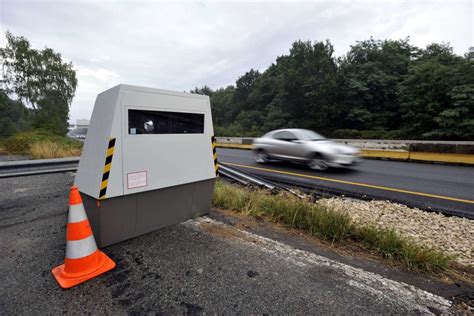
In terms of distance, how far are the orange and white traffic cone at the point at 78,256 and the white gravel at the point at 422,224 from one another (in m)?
3.49

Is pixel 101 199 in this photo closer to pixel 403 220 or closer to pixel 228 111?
pixel 403 220

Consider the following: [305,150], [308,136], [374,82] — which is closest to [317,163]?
[305,150]

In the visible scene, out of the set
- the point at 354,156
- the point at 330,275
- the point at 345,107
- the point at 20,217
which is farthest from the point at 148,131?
the point at 345,107

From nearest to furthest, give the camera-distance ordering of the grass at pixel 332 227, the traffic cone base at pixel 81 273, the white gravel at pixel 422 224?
the traffic cone base at pixel 81 273 → the grass at pixel 332 227 → the white gravel at pixel 422 224

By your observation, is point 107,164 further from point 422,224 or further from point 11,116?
point 11,116

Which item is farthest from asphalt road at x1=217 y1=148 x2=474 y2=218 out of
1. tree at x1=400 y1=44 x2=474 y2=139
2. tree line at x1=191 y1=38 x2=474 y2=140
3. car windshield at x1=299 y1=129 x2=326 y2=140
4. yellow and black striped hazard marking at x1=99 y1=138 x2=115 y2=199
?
tree line at x1=191 y1=38 x2=474 y2=140

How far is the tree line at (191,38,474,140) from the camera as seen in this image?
2045 cm

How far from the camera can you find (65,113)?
25.8 metres

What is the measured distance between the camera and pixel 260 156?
33.3 ft

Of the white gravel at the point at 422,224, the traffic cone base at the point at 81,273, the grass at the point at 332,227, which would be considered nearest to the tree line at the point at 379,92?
the white gravel at the point at 422,224

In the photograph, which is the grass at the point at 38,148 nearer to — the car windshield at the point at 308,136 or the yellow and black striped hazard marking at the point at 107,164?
the yellow and black striped hazard marking at the point at 107,164

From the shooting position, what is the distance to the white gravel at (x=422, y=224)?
9.60 feet

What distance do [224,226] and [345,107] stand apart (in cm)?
3170

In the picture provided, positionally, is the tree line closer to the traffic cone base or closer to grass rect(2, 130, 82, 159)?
grass rect(2, 130, 82, 159)
